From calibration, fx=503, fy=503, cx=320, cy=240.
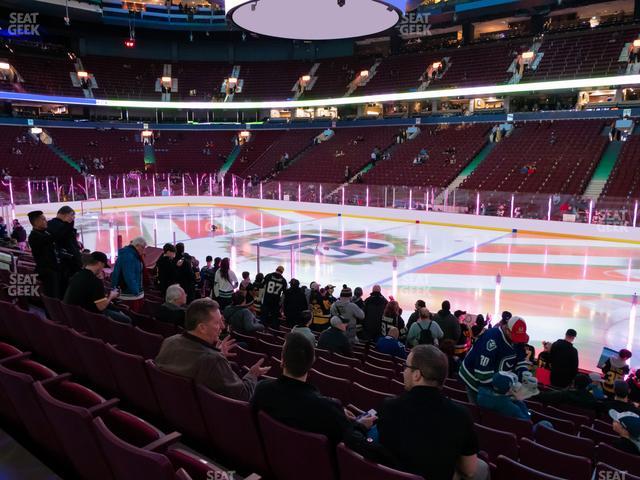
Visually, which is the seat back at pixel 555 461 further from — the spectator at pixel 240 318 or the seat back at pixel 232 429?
the spectator at pixel 240 318

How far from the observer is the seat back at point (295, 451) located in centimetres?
236

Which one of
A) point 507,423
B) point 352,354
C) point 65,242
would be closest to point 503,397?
point 507,423

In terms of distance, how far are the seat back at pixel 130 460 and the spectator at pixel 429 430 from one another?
1.04 metres

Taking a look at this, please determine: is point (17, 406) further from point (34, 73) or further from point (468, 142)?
point (34, 73)

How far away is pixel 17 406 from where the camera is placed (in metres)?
2.99

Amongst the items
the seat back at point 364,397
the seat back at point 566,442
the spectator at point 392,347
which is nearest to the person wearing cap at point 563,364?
the spectator at point 392,347

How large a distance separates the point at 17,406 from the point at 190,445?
106cm

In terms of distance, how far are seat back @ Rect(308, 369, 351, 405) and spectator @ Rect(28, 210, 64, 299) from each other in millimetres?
4223

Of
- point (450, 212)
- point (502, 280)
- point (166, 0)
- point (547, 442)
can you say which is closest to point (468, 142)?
point (450, 212)

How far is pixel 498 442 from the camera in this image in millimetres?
3199

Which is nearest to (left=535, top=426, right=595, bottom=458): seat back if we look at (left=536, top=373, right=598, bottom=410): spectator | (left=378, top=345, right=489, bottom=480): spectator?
(left=378, top=345, right=489, bottom=480): spectator

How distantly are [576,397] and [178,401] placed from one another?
13.6ft

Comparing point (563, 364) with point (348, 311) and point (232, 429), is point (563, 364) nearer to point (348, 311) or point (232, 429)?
point (348, 311)

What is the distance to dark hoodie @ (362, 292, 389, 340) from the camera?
7895 mm
